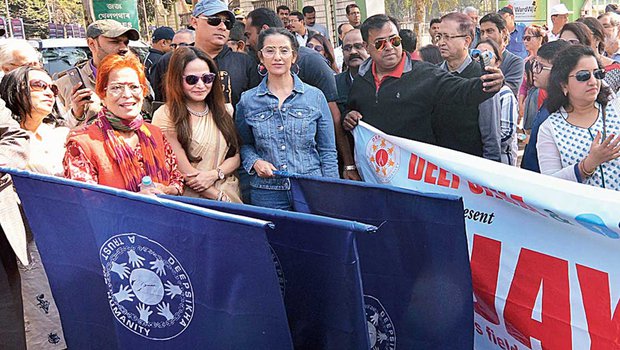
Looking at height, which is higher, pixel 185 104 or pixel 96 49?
pixel 96 49

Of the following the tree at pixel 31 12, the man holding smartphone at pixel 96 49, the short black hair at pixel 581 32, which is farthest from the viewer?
the tree at pixel 31 12

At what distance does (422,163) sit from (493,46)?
2.51m

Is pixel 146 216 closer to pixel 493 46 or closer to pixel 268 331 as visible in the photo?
pixel 268 331

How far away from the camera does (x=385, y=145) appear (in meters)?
3.52

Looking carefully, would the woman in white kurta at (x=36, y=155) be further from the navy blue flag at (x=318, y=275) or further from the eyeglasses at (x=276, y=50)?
the navy blue flag at (x=318, y=275)

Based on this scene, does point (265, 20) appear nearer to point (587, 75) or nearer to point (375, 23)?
point (375, 23)

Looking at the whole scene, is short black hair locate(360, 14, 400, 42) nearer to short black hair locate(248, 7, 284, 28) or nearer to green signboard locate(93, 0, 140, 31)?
short black hair locate(248, 7, 284, 28)

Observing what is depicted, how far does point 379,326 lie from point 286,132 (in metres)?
1.43

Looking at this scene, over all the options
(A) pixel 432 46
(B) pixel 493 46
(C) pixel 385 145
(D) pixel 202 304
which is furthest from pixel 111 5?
(D) pixel 202 304

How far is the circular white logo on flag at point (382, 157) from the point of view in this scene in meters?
3.39

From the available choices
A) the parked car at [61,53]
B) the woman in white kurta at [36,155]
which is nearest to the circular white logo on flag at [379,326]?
the woman in white kurta at [36,155]

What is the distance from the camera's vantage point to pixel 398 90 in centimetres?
389

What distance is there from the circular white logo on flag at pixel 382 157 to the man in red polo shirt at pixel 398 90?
273 mm

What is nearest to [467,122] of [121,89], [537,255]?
Result: [537,255]
